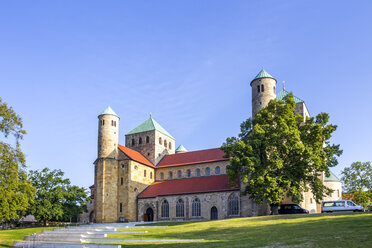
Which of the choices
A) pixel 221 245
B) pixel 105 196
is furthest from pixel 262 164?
pixel 105 196

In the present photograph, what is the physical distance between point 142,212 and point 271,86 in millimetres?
26827

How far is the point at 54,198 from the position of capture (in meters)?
49.2

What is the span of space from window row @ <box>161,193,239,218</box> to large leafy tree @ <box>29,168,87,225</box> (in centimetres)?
1170

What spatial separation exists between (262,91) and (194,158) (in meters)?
18.3

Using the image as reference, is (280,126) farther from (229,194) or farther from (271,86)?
(229,194)

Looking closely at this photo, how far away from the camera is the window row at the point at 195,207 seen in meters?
47.9

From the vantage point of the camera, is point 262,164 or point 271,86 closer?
point 262,164

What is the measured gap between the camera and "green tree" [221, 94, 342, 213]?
37250mm

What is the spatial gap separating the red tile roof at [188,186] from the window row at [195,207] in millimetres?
1298

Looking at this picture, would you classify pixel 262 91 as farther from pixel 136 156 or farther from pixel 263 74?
pixel 136 156

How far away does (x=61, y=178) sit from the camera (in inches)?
1993

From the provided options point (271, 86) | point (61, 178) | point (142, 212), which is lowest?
point (142, 212)

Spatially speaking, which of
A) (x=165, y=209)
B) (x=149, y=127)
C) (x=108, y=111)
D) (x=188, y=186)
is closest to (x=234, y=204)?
(x=188, y=186)

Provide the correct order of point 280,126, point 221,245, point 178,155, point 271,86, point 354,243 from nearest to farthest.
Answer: point 354,243, point 221,245, point 280,126, point 271,86, point 178,155
